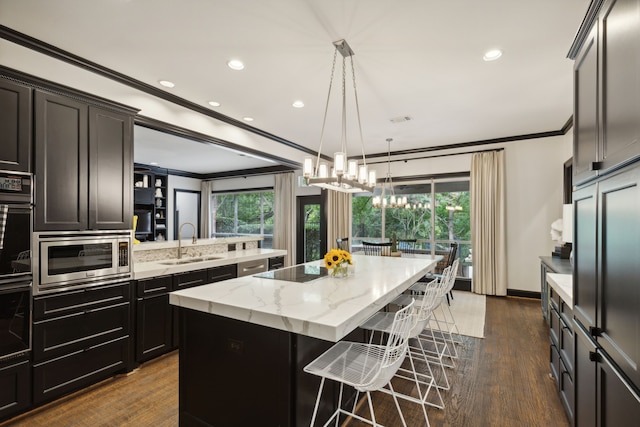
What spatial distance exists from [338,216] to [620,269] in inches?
239

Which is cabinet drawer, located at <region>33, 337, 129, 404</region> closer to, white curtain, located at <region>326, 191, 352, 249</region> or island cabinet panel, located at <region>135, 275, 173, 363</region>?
island cabinet panel, located at <region>135, 275, 173, 363</region>

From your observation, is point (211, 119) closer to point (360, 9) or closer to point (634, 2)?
point (360, 9)

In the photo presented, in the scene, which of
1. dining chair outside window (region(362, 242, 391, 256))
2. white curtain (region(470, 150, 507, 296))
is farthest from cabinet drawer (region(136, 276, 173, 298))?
white curtain (region(470, 150, 507, 296))

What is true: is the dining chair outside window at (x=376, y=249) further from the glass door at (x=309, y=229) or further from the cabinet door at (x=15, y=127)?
the cabinet door at (x=15, y=127)

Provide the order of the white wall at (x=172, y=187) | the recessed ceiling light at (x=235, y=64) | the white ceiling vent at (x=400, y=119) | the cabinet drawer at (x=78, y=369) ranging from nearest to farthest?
the cabinet drawer at (x=78, y=369) → the recessed ceiling light at (x=235, y=64) → the white ceiling vent at (x=400, y=119) → the white wall at (x=172, y=187)

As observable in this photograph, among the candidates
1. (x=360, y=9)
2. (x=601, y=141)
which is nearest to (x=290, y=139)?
(x=360, y=9)

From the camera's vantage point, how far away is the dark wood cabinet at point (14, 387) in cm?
211

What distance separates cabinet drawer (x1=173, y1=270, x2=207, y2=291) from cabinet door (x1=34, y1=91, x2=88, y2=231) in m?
1.04

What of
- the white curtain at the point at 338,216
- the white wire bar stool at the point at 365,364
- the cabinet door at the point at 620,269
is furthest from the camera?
the white curtain at the point at 338,216

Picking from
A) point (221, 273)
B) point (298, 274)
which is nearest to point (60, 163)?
point (221, 273)

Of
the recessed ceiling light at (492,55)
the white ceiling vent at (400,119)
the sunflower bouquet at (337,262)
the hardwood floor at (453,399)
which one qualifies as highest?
the recessed ceiling light at (492,55)

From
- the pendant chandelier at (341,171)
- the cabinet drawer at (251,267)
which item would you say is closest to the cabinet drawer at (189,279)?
the cabinet drawer at (251,267)

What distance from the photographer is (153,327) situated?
3078mm

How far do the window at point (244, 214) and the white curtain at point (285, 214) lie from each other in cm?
49
